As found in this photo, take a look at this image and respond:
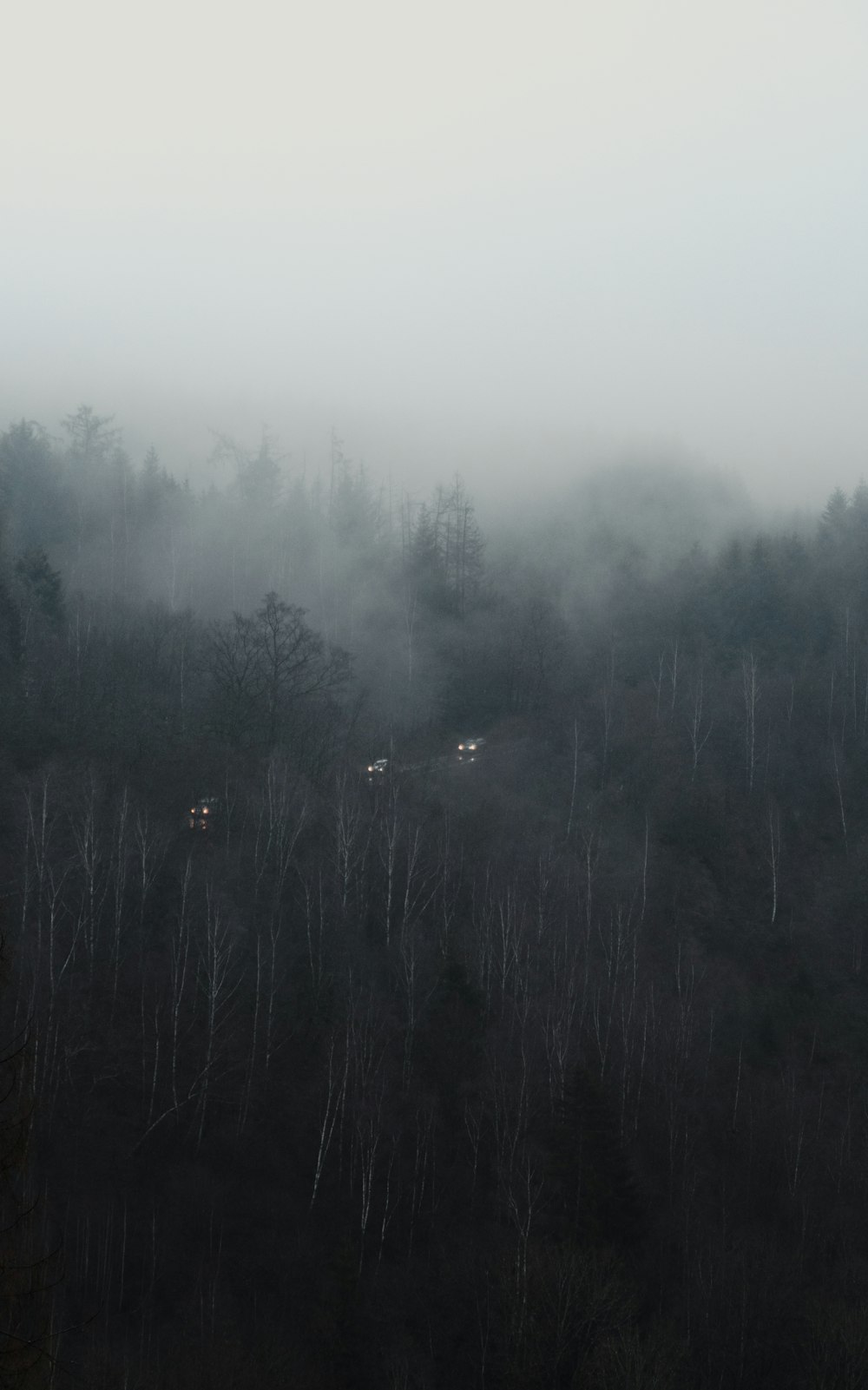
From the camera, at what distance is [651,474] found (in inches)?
3634

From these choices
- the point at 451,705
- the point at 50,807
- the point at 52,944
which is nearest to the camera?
the point at 52,944

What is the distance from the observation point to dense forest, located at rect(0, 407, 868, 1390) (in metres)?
25.7

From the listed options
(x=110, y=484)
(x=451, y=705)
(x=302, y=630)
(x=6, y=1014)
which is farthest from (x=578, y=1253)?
(x=110, y=484)

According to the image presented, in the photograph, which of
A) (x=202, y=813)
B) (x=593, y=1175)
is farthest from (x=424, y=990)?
(x=202, y=813)

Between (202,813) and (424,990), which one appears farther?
(202,813)

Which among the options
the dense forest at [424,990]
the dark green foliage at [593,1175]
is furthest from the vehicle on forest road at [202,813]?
the dark green foliage at [593,1175]

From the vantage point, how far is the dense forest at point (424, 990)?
25734 mm

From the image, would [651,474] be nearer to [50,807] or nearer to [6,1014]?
[50,807]

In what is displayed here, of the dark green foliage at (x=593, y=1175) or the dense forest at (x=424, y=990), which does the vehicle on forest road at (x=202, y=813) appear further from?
the dark green foliage at (x=593, y=1175)

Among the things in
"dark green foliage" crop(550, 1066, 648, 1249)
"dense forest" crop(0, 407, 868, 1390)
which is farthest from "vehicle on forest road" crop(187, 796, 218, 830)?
"dark green foliage" crop(550, 1066, 648, 1249)

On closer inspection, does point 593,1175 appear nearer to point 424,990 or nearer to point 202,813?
point 424,990

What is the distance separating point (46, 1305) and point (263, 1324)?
12.1m

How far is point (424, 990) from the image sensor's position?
38.6 metres

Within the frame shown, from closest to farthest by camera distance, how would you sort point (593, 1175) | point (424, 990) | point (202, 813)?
point (593, 1175) < point (424, 990) < point (202, 813)
